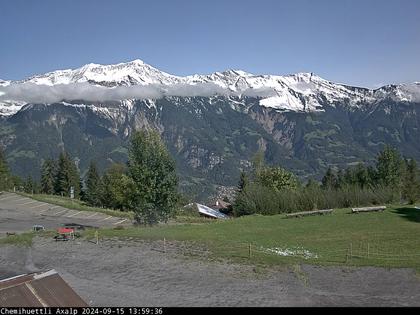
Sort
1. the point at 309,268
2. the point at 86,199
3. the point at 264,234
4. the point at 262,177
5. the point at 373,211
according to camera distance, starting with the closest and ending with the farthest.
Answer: the point at 309,268 < the point at 264,234 < the point at 373,211 < the point at 262,177 < the point at 86,199

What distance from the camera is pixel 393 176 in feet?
236

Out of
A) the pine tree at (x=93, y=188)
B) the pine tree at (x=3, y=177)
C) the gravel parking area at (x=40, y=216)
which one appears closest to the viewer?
the gravel parking area at (x=40, y=216)

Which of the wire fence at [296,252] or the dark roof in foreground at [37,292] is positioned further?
the wire fence at [296,252]

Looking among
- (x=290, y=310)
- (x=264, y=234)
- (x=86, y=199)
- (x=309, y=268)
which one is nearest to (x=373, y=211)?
(x=264, y=234)

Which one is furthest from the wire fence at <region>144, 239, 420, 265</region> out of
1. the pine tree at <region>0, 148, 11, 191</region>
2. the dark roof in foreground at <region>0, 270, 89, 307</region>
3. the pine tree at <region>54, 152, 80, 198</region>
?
the pine tree at <region>54, 152, 80, 198</region>

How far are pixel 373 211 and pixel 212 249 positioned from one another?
2369 cm

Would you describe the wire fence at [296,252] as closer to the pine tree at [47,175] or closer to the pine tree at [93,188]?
the pine tree at [93,188]

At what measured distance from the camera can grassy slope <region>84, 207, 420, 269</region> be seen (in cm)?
2433

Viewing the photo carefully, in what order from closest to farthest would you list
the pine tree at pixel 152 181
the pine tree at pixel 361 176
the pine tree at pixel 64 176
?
the pine tree at pixel 152 181, the pine tree at pixel 361 176, the pine tree at pixel 64 176

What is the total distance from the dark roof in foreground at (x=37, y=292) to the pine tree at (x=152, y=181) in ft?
77.6

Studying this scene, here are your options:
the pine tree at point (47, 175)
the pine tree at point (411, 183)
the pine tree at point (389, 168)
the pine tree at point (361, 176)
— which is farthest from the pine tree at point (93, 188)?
the pine tree at point (411, 183)

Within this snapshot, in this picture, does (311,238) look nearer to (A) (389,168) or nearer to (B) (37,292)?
(B) (37,292)

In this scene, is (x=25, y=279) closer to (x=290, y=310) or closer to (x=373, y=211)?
(x=290, y=310)

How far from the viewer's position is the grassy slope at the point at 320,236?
2433 cm
